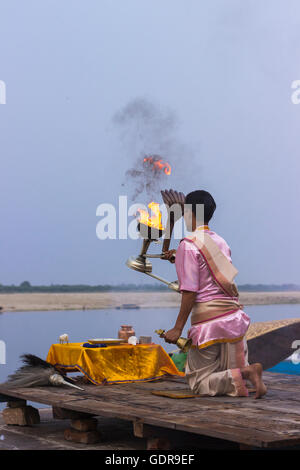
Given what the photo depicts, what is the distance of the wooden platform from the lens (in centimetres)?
394

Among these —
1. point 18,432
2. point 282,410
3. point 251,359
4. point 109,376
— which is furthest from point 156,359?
point 251,359

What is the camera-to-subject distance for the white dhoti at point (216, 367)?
5.18m

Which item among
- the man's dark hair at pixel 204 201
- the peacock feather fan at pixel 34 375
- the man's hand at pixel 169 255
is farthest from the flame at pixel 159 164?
the peacock feather fan at pixel 34 375

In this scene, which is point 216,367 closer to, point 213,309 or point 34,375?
point 213,309

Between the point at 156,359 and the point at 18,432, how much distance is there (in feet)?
4.16

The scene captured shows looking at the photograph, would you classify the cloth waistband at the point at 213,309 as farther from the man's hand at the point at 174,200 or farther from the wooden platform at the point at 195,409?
the man's hand at the point at 174,200

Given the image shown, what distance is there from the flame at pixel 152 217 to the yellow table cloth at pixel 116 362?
0.95 meters

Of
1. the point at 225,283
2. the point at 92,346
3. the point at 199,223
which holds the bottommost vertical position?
the point at 92,346

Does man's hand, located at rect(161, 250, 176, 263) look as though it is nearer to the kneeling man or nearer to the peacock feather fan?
the kneeling man

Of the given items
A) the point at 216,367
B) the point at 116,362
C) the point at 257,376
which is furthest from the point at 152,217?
the point at 257,376

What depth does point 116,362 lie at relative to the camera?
19.5 ft

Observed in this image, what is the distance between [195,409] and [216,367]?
684 mm

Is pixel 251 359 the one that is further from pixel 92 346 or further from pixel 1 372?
pixel 1 372

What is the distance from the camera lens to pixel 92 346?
5.87 meters
